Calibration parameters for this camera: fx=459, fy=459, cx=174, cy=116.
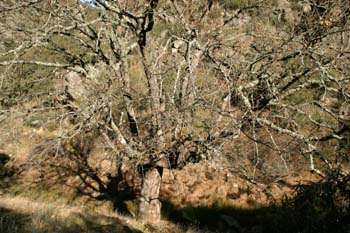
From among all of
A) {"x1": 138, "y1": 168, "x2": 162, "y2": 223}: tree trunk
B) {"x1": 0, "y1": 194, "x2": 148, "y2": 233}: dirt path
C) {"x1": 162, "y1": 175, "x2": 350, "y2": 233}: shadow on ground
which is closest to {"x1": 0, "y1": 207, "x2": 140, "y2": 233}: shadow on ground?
{"x1": 0, "y1": 194, "x2": 148, "y2": 233}: dirt path

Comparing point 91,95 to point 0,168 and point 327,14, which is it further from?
point 0,168

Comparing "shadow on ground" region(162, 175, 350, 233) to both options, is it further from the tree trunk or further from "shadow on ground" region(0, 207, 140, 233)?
"shadow on ground" region(0, 207, 140, 233)

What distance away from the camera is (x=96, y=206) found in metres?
11.0

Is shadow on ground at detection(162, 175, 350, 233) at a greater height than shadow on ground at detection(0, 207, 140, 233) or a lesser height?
greater

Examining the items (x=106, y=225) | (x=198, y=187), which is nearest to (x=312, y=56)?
(x=106, y=225)

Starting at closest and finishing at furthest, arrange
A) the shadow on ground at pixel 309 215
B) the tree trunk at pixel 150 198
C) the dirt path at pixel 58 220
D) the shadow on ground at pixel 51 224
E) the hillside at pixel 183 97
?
the shadow on ground at pixel 51 224 → the dirt path at pixel 58 220 → the hillside at pixel 183 97 → the shadow on ground at pixel 309 215 → the tree trunk at pixel 150 198

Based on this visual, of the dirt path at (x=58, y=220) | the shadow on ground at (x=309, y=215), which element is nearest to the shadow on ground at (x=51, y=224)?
the dirt path at (x=58, y=220)

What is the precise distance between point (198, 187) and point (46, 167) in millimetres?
4483

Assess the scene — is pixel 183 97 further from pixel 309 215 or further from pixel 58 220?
pixel 309 215

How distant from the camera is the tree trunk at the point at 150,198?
8.67 metres

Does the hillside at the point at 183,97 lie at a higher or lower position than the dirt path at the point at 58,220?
higher

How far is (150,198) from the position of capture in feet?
28.8

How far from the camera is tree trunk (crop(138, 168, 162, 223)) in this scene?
8672mm

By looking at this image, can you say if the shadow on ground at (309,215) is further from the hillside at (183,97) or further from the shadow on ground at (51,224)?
the shadow on ground at (51,224)
